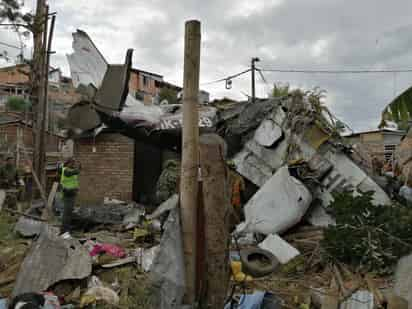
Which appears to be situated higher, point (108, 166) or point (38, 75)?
point (38, 75)

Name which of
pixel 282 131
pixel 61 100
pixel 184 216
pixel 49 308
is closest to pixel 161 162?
pixel 282 131

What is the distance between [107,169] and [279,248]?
5362 millimetres

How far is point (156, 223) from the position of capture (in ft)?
22.6

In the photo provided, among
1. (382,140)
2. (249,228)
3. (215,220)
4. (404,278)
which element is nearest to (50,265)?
(215,220)

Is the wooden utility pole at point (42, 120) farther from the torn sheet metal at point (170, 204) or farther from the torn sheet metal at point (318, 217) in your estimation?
the torn sheet metal at point (170, 204)

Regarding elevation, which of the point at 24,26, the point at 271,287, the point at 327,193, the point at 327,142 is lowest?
the point at 271,287

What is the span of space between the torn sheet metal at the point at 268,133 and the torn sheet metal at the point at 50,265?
4644 mm

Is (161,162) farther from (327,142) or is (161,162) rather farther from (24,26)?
(24,26)

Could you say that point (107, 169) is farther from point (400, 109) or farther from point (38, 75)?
point (400, 109)

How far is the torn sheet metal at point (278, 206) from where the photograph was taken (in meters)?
6.76

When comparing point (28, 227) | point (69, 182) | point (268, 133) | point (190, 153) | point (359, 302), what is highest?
point (268, 133)

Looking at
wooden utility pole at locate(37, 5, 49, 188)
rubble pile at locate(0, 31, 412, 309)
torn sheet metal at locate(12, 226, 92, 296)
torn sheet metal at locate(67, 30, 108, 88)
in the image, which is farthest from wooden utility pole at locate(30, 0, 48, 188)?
torn sheet metal at locate(12, 226, 92, 296)

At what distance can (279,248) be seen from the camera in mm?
5879

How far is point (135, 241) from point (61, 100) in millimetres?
33455
